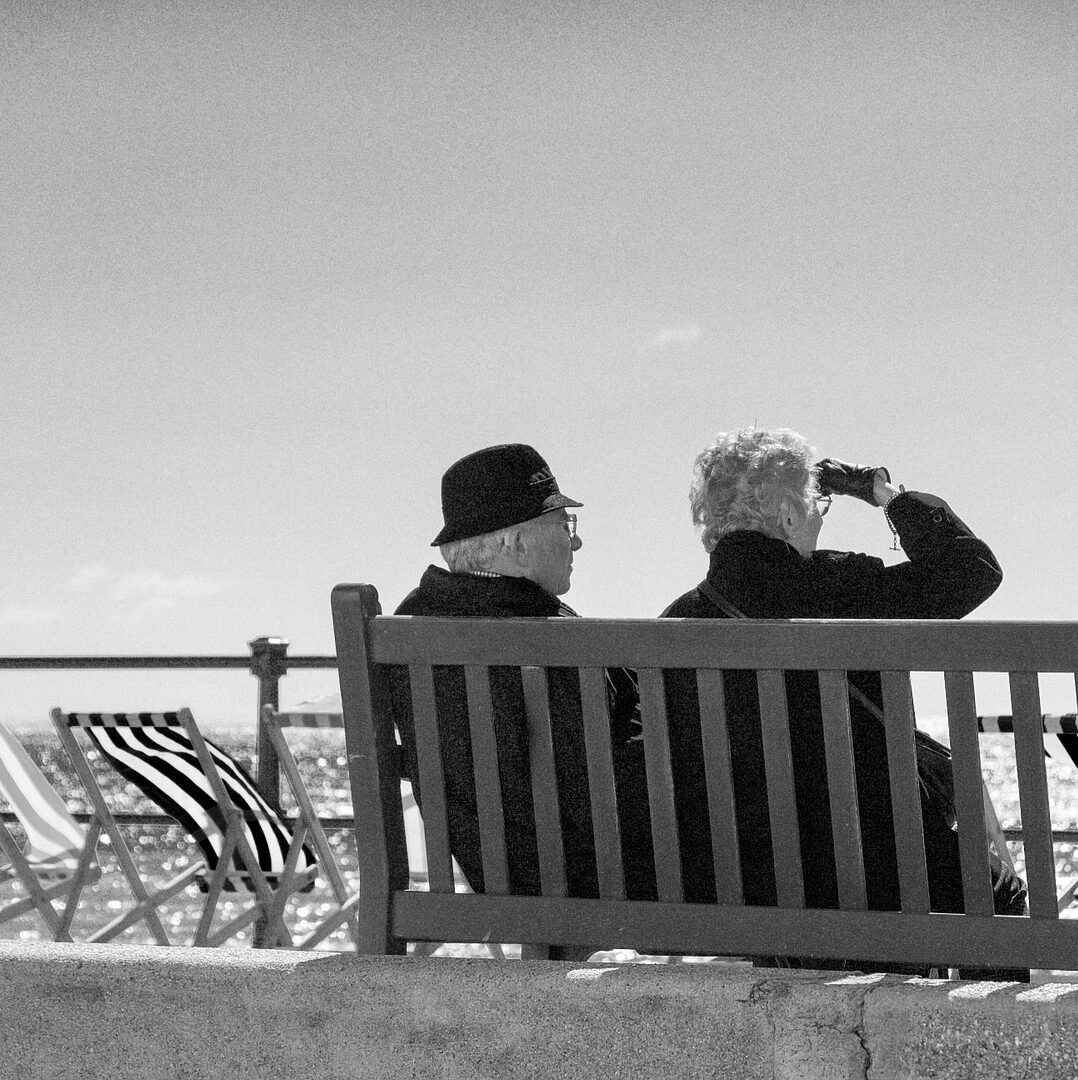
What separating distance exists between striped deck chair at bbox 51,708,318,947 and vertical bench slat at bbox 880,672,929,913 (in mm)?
3152

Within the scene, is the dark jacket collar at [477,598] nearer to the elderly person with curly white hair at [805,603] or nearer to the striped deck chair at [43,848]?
the elderly person with curly white hair at [805,603]

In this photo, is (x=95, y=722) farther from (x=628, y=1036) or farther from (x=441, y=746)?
(x=628, y=1036)

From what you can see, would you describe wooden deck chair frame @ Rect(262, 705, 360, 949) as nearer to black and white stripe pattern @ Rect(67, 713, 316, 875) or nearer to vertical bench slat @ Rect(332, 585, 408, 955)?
black and white stripe pattern @ Rect(67, 713, 316, 875)

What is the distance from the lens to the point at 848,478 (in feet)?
11.6

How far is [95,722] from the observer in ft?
18.0

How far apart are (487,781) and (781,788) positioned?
56 centimetres

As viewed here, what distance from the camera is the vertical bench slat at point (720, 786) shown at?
2.77m

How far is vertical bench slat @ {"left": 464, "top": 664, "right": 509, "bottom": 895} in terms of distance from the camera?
9.52 ft

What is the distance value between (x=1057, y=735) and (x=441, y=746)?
8.00ft

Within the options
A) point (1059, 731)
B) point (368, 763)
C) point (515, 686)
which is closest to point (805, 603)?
point (515, 686)

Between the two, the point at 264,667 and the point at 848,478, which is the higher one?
the point at 848,478

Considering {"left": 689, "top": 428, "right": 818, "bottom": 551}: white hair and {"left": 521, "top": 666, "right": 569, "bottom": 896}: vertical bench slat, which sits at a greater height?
{"left": 689, "top": 428, "right": 818, "bottom": 551}: white hair

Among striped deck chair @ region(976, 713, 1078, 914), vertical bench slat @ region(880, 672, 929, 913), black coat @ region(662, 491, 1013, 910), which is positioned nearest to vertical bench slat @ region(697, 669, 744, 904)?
black coat @ region(662, 491, 1013, 910)

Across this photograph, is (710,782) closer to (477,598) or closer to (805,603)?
(805,603)
